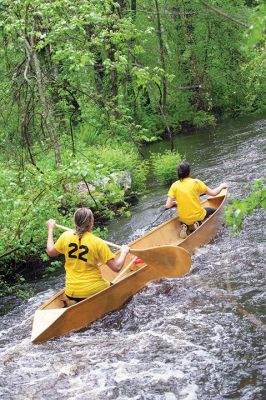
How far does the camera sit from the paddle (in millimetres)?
7738

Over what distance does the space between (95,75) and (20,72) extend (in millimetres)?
7597

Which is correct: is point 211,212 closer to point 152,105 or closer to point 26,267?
point 26,267

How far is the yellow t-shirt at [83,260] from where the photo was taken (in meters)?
6.70

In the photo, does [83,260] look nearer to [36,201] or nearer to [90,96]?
[36,201]

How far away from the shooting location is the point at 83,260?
→ 22.3 ft

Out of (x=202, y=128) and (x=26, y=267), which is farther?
(x=202, y=128)

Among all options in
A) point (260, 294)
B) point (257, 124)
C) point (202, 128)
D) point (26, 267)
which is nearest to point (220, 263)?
point (260, 294)

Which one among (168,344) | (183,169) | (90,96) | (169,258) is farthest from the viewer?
(90,96)

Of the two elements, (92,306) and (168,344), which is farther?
(92,306)

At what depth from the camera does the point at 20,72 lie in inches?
430

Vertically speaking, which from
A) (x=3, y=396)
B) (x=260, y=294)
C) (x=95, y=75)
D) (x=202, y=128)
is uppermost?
(x=95, y=75)

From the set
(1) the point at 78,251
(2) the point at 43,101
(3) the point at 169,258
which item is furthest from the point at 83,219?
(2) the point at 43,101

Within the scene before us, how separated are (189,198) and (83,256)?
3329mm

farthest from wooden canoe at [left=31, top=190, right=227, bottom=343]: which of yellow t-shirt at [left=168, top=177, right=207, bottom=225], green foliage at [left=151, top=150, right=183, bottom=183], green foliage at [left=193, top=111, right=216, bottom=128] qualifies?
green foliage at [left=193, top=111, right=216, bottom=128]
